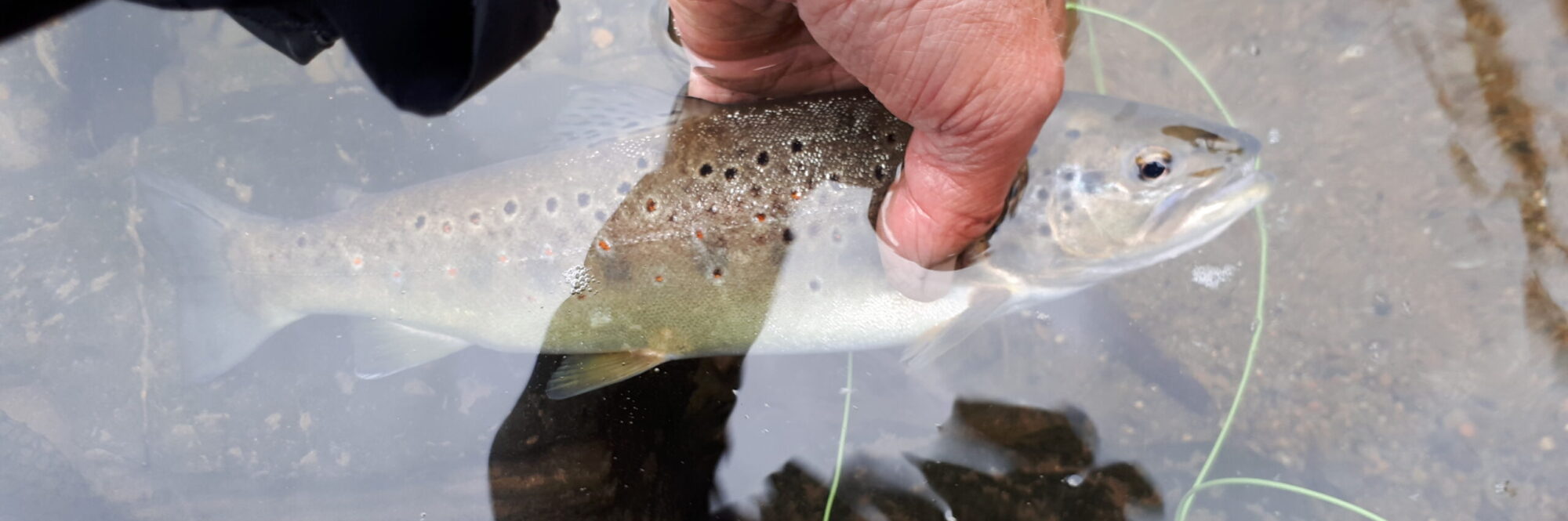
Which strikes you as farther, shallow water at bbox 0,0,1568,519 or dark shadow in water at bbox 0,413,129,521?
dark shadow in water at bbox 0,413,129,521

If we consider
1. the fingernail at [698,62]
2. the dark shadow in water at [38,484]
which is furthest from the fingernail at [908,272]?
the dark shadow in water at [38,484]

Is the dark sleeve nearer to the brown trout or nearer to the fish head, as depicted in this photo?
the brown trout

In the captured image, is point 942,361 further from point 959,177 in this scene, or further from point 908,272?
point 959,177

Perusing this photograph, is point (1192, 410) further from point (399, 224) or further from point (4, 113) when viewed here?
point (4, 113)

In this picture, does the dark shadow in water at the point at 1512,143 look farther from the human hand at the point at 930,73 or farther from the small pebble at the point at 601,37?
the small pebble at the point at 601,37

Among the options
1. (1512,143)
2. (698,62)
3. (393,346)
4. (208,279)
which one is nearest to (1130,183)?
(698,62)

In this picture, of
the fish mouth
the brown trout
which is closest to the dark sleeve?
the brown trout
